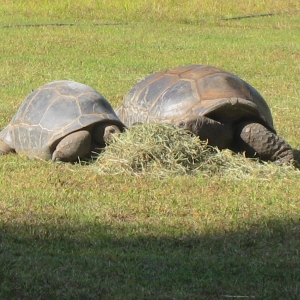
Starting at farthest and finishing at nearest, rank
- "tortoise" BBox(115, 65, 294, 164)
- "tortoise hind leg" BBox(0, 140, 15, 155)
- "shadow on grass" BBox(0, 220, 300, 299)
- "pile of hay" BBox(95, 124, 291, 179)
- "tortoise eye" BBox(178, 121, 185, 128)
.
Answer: "tortoise hind leg" BBox(0, 140, 15, 155) < "tortoise" BBox(115, 65, 294, 164) < "tortoise eye" BBox(178, 121, 185, 128) < "pile of hay" BBox(95, 124, 291, 179) < "shadow on grass" BBox(0, 220, 300, 299)

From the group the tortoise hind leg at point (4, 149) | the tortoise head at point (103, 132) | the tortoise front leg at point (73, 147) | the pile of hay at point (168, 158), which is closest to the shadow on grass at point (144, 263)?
the pile of hay at point (168, 158)

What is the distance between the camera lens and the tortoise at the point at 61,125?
23.0 ft

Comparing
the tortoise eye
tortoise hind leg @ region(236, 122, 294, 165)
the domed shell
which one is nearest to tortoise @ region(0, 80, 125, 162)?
the domed shell

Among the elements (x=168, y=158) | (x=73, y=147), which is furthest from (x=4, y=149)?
(x=168, y=158)

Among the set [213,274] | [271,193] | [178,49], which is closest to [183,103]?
[271,193]

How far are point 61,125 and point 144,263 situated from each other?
2802mm

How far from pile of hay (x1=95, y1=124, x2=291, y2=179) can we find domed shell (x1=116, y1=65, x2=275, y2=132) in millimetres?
352

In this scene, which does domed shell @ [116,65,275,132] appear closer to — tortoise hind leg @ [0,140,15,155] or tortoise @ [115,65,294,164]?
tortoise @ [115,65,294,164]

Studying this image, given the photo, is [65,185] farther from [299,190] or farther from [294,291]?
[294,291]

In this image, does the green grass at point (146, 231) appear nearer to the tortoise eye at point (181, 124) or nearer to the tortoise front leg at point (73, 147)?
the tortoise front leg at point (73, 147)

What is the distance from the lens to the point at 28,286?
4.16m

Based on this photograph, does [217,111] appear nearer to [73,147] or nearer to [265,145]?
[265,145]

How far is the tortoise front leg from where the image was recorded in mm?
6923

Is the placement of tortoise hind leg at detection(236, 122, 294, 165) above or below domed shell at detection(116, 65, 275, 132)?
below
